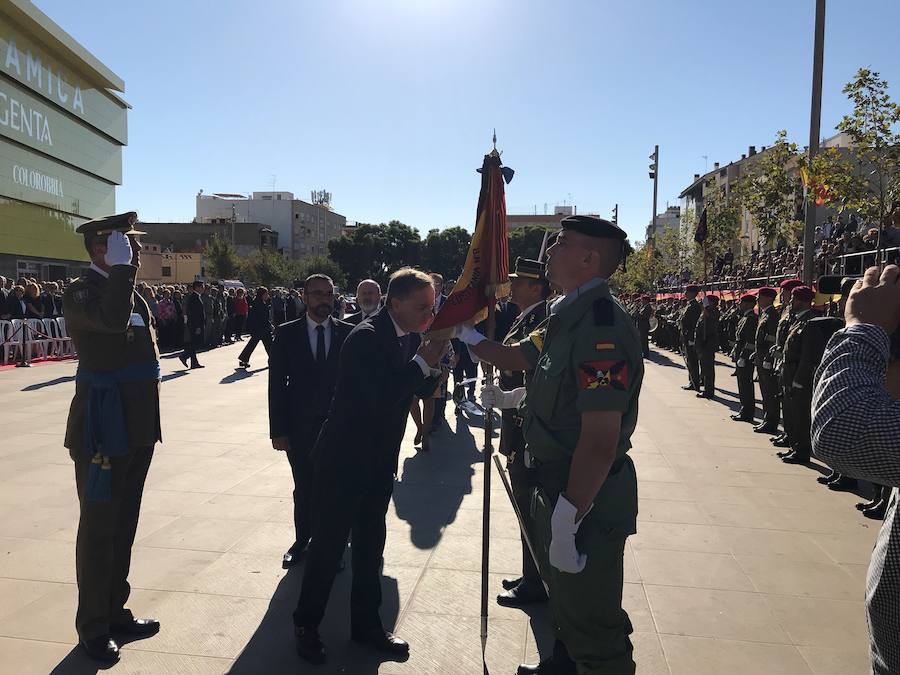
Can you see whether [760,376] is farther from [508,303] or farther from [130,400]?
[130,400]

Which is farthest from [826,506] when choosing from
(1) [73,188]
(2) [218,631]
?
(1) [73,188]

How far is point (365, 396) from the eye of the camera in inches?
127

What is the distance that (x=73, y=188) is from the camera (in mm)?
44719

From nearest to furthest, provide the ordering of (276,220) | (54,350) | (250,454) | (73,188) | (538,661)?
(538,661) < (250,454) < (54,350) < (73,188) < (276,220)

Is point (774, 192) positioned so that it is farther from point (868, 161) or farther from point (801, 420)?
point (801, 420)

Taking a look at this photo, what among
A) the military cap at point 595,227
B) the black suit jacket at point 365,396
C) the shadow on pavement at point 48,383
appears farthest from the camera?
the shadow on pavement at point 48,383

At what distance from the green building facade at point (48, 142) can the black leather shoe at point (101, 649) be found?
132 feet

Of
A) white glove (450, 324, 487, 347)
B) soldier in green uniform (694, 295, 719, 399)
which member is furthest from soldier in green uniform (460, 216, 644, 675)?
soldier in green uniform (694, 295, 719, 399)

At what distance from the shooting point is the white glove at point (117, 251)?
331 centimetres

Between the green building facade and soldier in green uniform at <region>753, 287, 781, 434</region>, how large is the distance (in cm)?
3929

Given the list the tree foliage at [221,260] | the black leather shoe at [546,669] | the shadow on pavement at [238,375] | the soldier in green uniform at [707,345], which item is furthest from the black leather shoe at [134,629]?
the tree foliage at [221,260]

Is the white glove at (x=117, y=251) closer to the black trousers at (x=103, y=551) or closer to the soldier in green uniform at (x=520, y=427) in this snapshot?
the black trousers at (x=103, y=551)

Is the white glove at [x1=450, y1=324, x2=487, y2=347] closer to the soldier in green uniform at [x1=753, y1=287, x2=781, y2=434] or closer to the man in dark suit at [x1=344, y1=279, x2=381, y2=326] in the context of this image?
the man in dark suit at [x1=344, y1=279, x2=381, y2=326]

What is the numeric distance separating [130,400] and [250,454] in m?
4.29
